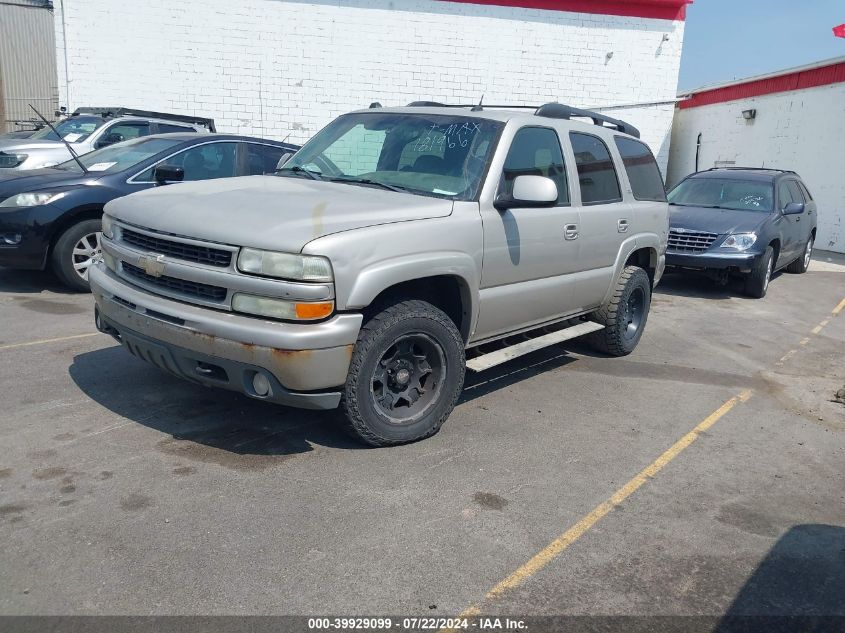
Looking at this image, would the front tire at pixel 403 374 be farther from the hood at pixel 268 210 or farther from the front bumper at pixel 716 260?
the front bumper at pixel 716 260

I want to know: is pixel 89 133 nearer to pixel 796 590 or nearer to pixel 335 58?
pixel 335 58

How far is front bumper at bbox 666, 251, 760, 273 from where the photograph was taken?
10.1 m

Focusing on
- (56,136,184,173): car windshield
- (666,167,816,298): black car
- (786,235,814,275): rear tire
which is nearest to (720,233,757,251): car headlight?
(666,167,816,298): black car

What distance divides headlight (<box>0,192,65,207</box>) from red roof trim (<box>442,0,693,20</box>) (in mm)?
11748

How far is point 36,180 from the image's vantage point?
7430mm

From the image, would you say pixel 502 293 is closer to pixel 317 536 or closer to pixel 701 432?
pixel 701 432

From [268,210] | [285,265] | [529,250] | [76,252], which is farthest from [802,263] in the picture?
[285,265]

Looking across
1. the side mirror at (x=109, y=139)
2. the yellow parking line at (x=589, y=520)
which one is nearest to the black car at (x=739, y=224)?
the yellow parking line at (x=589, y=520)

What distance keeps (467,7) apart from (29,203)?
11721mm

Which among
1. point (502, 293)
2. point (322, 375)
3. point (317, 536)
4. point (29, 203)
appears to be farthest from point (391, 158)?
point (29, 203)

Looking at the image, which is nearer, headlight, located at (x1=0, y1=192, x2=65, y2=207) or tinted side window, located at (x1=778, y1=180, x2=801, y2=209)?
headlight, located at (x1=0, y1=192, x2=65, y2=207)

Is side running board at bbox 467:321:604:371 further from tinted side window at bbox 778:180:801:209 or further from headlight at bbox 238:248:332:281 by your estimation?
tinted side window at bbox 778:180:801:209

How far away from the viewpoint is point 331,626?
275cm

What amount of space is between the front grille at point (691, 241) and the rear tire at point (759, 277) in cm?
72
